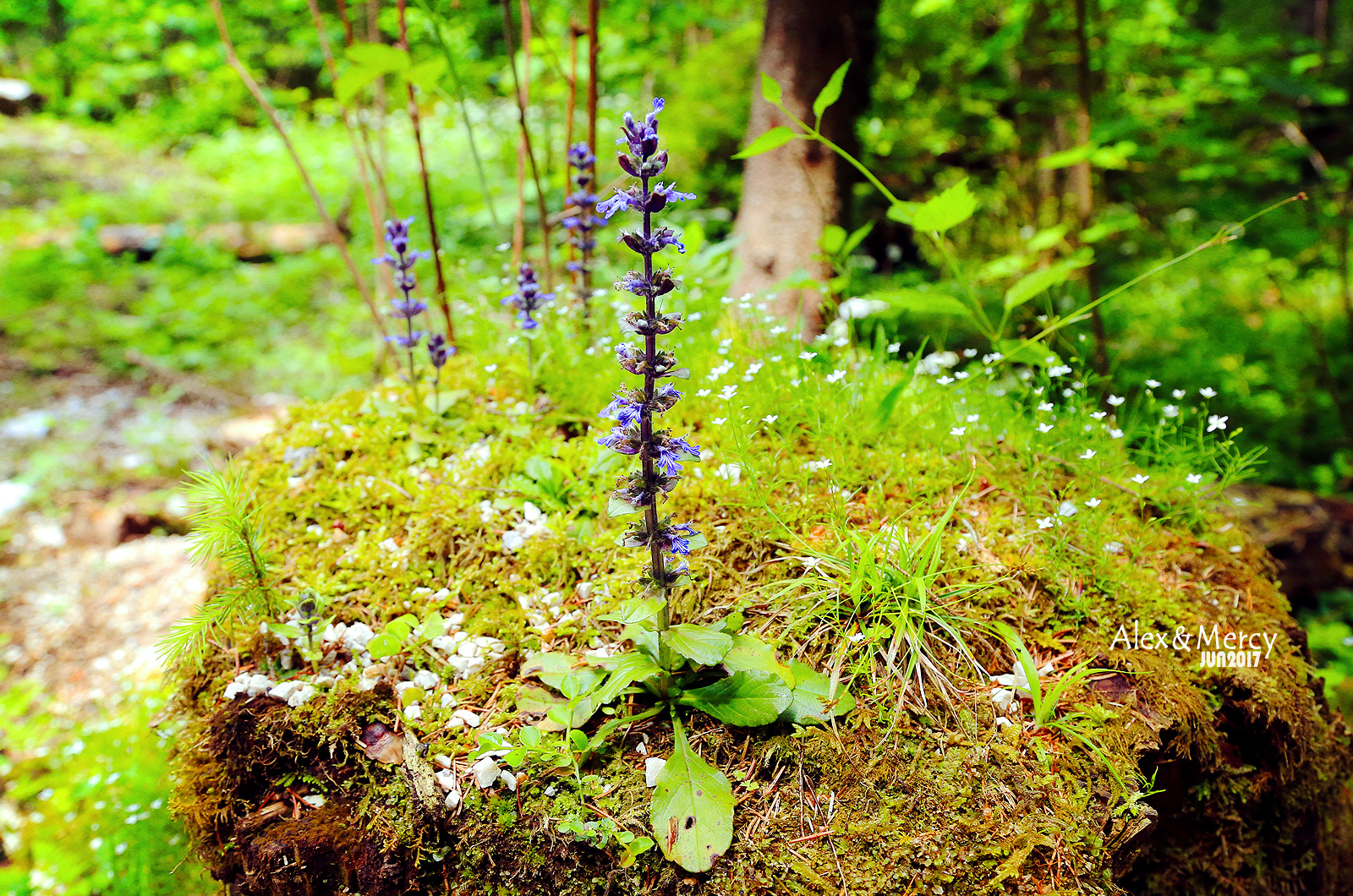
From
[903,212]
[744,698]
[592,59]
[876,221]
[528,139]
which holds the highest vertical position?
[592,59]

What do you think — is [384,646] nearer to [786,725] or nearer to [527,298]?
[786,725]

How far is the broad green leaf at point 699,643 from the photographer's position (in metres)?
1.62

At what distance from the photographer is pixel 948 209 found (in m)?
1.93

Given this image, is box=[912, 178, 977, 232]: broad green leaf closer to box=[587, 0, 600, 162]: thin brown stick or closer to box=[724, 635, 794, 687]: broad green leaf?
box=[724, 635, 794, 687]: broad green leaf

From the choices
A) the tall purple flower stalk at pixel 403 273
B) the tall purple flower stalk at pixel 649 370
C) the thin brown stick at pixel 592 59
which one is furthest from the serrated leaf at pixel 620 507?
the thin brown stick at pixel 592 59

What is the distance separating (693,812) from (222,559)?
1.49 metres

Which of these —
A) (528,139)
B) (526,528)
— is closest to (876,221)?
(528,139)

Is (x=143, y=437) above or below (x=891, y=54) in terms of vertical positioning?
below

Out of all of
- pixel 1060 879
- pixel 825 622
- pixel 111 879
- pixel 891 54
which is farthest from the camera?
pixel 891 54

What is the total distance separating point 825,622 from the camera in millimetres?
1936

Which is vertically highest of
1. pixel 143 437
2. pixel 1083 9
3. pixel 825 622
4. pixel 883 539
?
pixel 1083 9

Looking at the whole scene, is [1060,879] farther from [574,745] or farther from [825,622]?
[574,745]

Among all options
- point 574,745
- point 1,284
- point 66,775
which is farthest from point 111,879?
point 1,284

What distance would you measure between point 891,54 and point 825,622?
5.11m
